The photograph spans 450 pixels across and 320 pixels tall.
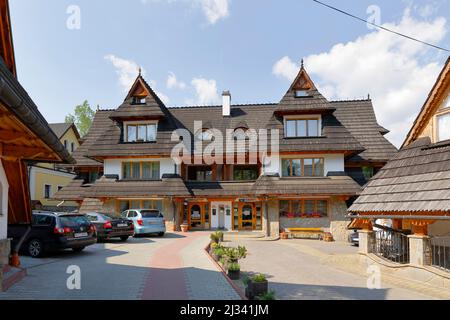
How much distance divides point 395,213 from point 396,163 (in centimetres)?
269

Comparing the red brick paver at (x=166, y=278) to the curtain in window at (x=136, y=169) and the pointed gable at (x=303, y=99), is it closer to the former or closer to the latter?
the curtain in window at (x=136, y=169)

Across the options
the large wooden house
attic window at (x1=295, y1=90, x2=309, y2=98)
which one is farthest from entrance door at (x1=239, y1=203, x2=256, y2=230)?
attic window at (x1=295, y1=90, x2=309, y2=98)

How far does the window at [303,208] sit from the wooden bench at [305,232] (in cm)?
84

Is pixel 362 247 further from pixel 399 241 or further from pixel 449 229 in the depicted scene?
pixel 449 229

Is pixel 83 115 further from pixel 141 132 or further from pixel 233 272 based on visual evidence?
pixel 233 272

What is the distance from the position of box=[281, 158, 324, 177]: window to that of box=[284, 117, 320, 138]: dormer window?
1715 mm

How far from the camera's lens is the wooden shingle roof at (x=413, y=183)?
9.79 m

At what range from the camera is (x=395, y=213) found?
1065cm

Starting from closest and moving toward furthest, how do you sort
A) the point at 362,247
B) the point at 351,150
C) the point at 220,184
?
1. the point at 362,247
2. the point at 351,150
3. the point at 220,184

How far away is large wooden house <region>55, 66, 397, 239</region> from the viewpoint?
23.7 m

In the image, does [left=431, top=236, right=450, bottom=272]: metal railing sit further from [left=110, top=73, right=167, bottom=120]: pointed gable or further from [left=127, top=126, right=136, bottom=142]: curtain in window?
[left=127, top=126, right=136, bottom=142]: curtain in window

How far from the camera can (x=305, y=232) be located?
23.4 metres

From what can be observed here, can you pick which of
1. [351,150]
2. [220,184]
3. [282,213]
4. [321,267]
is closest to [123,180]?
[220,184]

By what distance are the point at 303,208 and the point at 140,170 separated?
1167 cm
